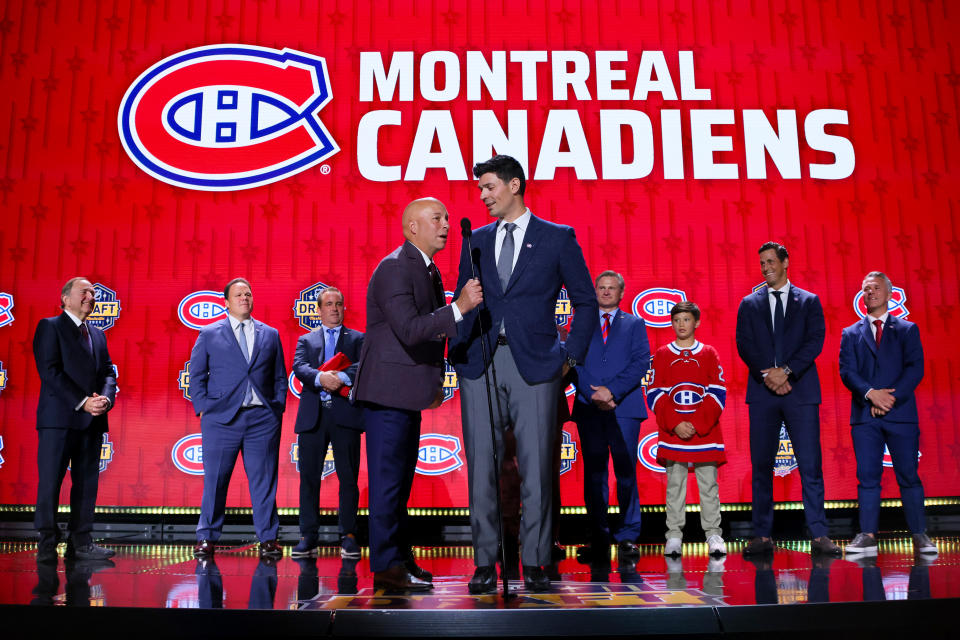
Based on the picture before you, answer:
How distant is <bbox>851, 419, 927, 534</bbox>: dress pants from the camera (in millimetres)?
4016

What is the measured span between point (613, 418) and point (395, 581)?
5.62ft

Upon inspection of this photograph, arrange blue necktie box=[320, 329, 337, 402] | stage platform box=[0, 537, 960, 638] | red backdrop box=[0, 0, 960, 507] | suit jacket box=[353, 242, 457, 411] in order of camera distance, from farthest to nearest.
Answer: red backdrop box=[0, 0, 960, 507], blue necktie box=[320, 329, 337, 402], suit jacket box=[353, 242, 457, 411], stage platform box=[0, 537, 960, 638]

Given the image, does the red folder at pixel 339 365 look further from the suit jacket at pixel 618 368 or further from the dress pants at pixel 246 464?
the suit jacket at pixel 618 368

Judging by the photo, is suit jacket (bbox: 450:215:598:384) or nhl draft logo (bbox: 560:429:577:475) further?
nhl draft logo (bbox: 560:429:577:475)

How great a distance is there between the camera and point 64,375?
4082mm

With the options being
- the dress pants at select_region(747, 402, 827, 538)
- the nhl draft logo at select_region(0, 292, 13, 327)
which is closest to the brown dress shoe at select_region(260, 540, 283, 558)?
the dress pants at select_region(747, 402, 827, 538)

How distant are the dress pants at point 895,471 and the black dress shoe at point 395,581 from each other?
8.29 ft

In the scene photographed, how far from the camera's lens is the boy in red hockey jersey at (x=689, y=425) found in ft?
12.9

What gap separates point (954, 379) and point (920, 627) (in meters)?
3.59

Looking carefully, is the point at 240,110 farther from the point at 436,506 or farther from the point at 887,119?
the point at 887,119

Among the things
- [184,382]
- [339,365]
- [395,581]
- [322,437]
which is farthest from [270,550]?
[184,382]

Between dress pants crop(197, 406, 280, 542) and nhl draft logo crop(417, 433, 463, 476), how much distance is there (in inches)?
47.7

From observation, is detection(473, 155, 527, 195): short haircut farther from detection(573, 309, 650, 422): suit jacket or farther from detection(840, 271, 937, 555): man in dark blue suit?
detection(840, 271, 937, 555): man in dark blue suit

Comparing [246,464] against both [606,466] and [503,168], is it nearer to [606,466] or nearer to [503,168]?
[606,466]
